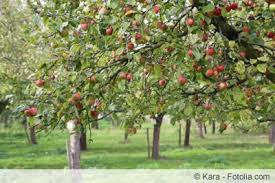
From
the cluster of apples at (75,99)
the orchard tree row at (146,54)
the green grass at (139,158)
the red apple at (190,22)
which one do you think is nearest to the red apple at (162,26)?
the orchard tree row at (146,54)

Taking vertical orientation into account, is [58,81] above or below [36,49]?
below

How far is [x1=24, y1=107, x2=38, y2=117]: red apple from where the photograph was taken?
4695 millimetres

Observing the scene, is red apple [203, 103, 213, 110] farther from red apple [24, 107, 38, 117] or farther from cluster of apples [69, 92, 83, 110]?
red apple [24, 107, 38, 117]

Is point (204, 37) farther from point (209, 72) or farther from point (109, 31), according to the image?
point (109, 31)

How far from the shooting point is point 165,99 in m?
5.71

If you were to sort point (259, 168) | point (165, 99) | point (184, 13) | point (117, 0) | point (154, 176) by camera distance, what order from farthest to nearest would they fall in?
point (259, 168) < point (154, 176) < point (165, 99) < point (184, 13) < point (117, 0)

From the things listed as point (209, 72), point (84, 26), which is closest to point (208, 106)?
point (209, 72)

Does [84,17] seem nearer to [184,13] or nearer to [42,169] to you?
[184,13]

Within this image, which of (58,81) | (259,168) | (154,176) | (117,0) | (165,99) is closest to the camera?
(117,0)

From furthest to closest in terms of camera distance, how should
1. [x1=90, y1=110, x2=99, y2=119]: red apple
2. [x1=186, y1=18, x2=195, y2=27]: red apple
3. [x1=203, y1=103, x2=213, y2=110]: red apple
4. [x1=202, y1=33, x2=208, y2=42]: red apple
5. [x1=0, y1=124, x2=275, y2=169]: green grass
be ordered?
[x1=0, y1=124, x2=275, y2=169]: green grass < [x1=203, y1=103, x2=213, y2=110]: red apple < [x1=90, y1=110, x2=99, y2=119]: red apple < [x1=202, y1=33, x2=208, y2=42]: red apple < [x1=186, y1=18, x2=195, y2=27]: red apple

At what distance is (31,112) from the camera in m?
4.71

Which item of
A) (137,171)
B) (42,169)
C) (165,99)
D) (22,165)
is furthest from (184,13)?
(22,165)

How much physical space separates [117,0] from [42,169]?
1748 cm

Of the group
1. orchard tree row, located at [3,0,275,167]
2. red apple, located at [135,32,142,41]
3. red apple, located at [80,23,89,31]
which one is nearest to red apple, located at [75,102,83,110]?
orchard tree row, located at [3,0,275,167]
